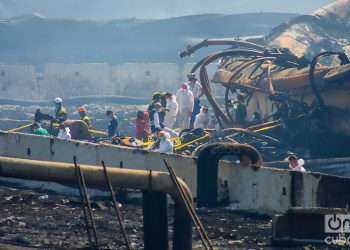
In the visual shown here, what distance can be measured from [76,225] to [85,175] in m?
2.99

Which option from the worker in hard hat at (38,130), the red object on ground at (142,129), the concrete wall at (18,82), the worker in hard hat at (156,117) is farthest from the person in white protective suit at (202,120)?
the concrete wall at (18,82)

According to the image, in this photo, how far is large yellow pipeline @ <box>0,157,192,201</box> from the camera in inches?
389

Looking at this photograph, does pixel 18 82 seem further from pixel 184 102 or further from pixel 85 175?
pixel 85 175

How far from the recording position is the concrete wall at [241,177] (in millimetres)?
13826

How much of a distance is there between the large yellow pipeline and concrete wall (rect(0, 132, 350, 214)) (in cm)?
392

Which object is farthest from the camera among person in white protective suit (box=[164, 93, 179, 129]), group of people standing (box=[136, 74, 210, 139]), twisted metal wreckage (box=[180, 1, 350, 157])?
person in white protective suit (box=[164, 93, 179, 129])

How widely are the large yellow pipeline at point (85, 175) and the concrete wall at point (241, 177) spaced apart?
12.9ft

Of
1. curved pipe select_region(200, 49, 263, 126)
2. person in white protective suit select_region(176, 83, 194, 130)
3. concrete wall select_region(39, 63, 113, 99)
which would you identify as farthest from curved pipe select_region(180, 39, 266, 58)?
concrete wall select_region(39, 63, 113, 99)

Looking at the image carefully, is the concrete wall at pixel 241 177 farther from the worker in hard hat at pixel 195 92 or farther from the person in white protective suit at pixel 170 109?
the worker in hard hat at pixel 195 92

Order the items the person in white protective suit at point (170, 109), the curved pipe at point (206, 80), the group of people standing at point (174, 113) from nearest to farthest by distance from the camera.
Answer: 1. the group of people standing at point (174, 113)
2. the person in white protective suit at point (170, 109)
3. the curved pipe at point (206, 80)

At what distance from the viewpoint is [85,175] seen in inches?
395

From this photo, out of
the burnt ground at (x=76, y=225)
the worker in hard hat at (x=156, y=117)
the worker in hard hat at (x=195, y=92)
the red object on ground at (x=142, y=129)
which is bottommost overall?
the burnt ground at (x=76, y=225)

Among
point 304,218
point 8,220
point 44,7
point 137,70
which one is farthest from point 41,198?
point 44,7

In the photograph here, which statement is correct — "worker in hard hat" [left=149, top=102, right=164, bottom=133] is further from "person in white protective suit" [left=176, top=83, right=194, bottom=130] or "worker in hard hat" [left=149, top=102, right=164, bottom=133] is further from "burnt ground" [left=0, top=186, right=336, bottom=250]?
"burnt ground" [left=0, top=186, right=336, bottom=250]
